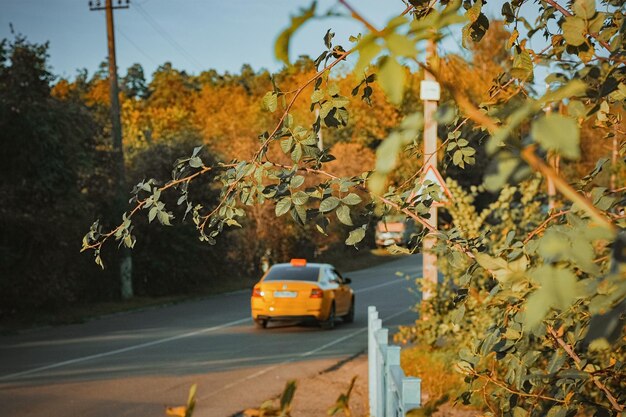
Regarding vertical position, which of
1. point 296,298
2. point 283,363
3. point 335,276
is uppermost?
point 335,276

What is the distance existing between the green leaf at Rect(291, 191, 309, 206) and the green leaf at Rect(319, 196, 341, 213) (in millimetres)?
112

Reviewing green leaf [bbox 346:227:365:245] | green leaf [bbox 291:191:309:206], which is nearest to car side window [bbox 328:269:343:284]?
green leaf [bbox 346:227:365:245]

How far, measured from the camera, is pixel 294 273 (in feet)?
65.1

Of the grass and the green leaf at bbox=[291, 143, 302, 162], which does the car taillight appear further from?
the green leaf at bbox=[291, 143, 302, 162]

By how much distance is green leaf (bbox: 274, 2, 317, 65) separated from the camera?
1365 mm

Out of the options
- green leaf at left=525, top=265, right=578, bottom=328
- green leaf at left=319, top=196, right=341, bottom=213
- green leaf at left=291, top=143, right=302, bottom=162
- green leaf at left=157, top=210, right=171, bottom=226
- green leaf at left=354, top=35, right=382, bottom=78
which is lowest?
green leaf at left=525, top=265, right=578, bottom=328

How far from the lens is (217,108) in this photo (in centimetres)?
8125

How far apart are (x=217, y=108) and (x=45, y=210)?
59840 mm

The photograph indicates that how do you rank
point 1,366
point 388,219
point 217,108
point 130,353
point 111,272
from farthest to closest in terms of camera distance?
point 217,108 < point 111,272 < point 130,353 < point 1,366 < point 388,219

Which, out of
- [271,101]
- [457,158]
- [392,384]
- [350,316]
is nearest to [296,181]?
[271,101]

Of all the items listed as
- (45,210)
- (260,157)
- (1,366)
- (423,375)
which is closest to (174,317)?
(45,210)

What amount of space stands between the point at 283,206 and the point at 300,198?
0.20ft

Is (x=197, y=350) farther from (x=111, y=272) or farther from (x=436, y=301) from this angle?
(x=111, y=272)

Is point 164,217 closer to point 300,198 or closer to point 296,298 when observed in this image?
point 300,198
